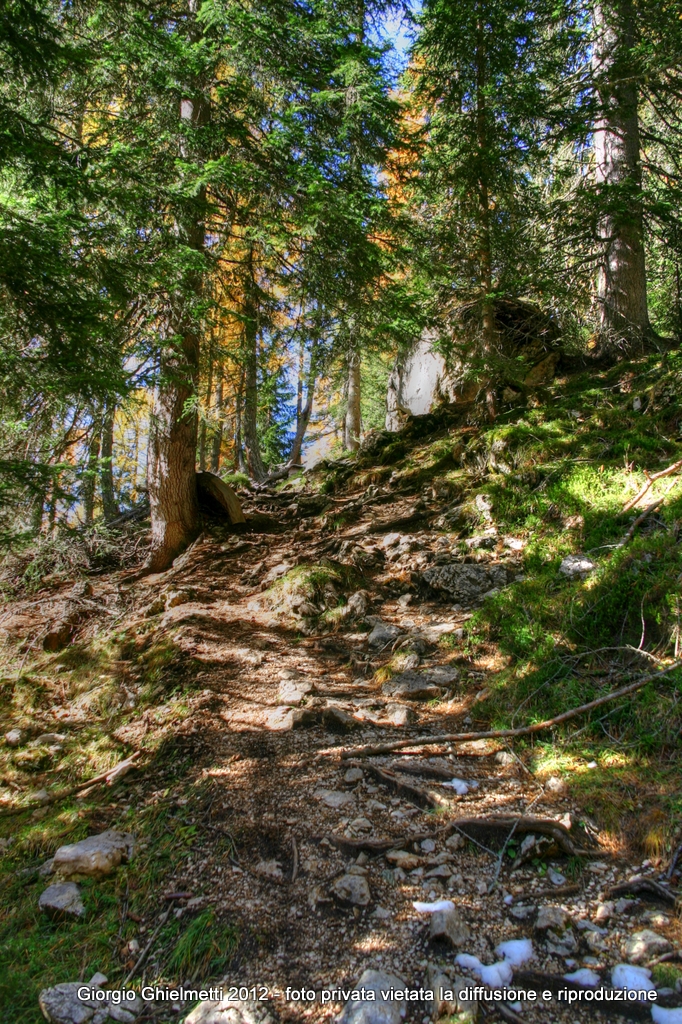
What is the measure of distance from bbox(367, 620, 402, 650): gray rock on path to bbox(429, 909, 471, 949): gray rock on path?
3.11 metres

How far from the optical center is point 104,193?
14.9 ft

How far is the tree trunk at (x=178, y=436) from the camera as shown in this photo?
6949 mm

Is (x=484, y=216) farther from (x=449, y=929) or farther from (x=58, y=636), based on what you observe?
(x=449, y=929)

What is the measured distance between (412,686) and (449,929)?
2329 mm

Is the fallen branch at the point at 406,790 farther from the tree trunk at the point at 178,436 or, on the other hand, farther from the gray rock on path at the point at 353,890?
the tree trunk at the point at 178,436

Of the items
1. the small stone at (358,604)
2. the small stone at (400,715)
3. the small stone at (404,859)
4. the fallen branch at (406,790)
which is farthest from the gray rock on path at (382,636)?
the small stone at (404,859)

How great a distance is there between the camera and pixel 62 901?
315 cm

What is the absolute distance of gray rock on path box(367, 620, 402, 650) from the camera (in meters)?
5.77

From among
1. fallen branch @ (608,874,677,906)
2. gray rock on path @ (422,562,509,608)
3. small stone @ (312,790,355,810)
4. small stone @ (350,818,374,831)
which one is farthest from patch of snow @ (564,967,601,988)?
gray rock on path @ (422,562,509,608)

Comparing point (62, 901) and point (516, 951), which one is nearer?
point (516, 951)

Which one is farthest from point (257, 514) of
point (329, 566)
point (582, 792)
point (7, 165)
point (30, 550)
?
point (582, 792)

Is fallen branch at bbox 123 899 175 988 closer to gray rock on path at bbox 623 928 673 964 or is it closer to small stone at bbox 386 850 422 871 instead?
A: small stone at bbox 386 850 422 871

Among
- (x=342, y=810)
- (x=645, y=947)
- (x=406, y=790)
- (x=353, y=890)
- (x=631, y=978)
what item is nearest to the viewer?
(x=631, y=978)

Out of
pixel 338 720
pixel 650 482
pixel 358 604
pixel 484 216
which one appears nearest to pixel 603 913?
pixel 338 720
